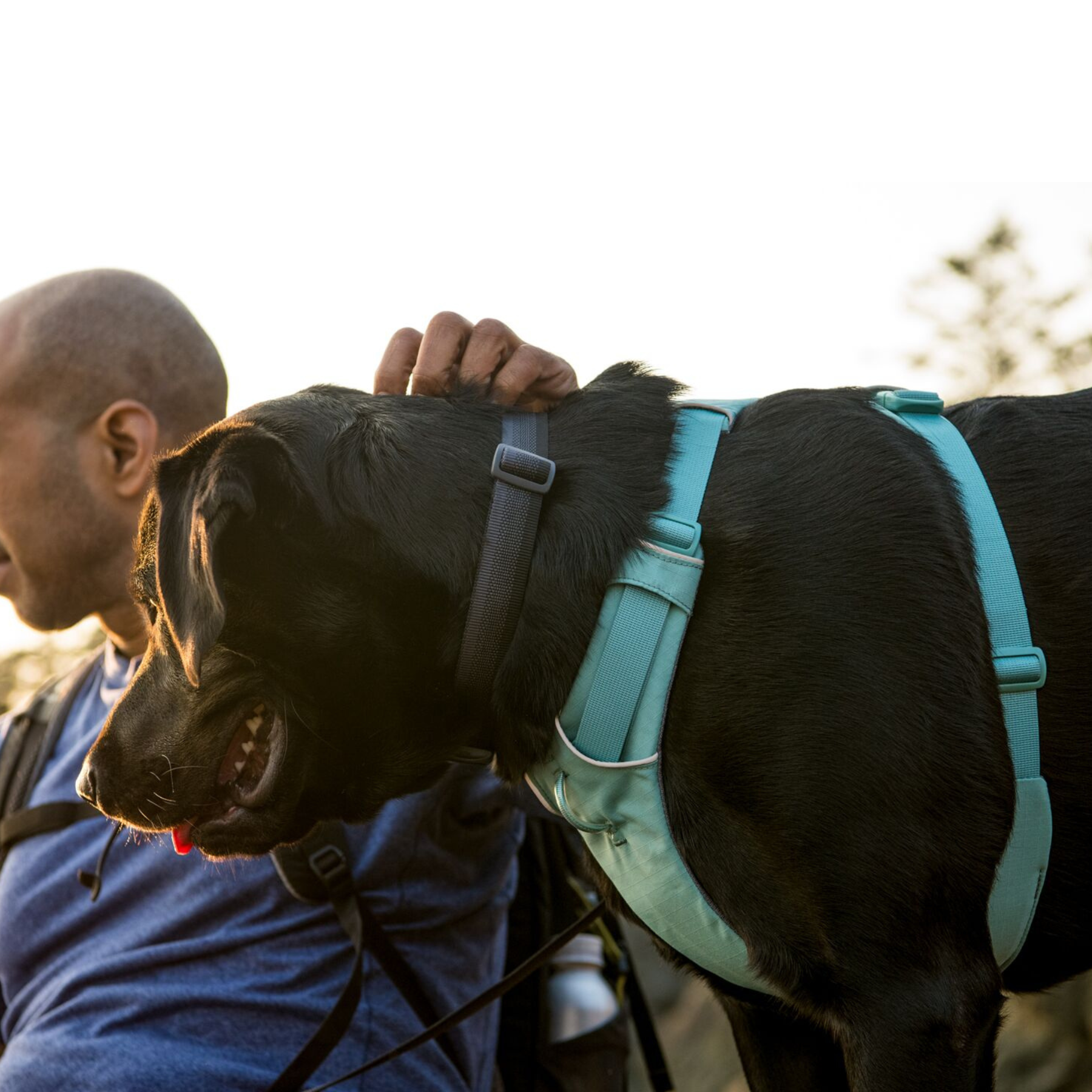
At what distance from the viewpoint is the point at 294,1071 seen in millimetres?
2637

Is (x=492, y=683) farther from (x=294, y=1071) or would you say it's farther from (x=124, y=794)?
(x=294, y=1071)

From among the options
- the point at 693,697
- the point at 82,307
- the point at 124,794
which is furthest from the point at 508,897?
the point at 82,307

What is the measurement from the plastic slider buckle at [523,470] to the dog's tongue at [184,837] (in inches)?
41.9

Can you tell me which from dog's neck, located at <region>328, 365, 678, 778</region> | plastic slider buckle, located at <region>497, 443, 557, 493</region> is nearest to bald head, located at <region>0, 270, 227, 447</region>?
dog's neck, located at <region>328, 365, 678, 778</region>

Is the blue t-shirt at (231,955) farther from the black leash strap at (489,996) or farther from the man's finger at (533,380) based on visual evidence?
the man's finger at (533,380)

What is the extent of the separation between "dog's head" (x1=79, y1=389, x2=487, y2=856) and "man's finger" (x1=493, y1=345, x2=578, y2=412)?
12.8 inches

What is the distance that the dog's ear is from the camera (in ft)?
6.41

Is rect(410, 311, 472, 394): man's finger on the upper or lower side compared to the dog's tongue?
upper

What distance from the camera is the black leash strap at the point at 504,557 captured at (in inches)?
80.3

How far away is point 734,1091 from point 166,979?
13.6 feet

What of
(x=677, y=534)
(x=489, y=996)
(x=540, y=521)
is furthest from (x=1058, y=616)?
(x=489, y=996)

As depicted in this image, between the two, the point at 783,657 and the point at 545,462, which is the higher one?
the point at 545,462

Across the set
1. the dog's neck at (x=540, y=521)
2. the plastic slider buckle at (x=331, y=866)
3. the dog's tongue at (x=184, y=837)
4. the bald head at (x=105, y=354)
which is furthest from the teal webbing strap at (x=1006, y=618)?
the bald head at (x=105, y=354)

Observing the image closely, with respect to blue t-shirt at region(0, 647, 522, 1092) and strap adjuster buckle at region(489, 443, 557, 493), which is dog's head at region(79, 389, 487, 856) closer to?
strap adjuster buckle at region(489, 443, 557, 493)
